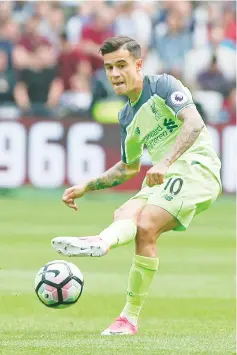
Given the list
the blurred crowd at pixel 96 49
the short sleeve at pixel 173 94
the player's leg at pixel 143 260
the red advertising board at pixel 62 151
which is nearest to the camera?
the player's leg at pixel 143 260

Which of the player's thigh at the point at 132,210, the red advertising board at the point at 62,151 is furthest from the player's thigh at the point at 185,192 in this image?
the red advertising board at the point at 62,151

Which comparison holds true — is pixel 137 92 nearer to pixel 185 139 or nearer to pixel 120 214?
pixel 185 139

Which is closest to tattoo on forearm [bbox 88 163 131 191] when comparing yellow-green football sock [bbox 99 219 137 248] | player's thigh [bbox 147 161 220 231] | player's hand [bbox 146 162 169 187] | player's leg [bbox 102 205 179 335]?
player's thigh [bbox 147 161 220 231]

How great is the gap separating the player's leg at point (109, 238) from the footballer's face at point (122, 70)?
88cm

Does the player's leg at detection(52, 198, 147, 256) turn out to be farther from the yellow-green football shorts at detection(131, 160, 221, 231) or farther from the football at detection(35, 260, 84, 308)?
the football at detection(35, 260, 84, 308)

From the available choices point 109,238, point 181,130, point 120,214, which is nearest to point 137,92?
point 181,130

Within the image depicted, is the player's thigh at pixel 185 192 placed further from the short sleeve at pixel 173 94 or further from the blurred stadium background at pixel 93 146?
the blurred stadium background at pixel 93 146

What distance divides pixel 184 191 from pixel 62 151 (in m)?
11.6

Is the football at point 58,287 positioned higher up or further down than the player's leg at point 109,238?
further down

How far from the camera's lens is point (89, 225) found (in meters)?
15.3

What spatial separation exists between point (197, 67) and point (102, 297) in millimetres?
12533

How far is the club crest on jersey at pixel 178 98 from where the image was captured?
304 inches

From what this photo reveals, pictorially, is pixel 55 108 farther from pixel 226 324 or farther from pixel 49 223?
pixel 226 324

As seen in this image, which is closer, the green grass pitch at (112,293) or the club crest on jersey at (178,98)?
the green grass pitch at (112,293)
